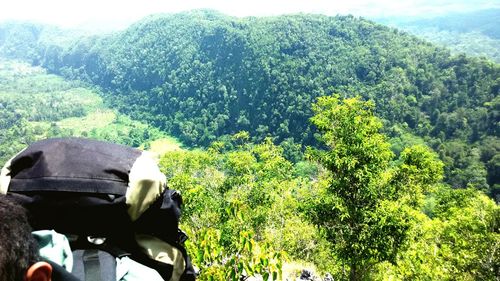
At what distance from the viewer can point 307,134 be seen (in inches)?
3639

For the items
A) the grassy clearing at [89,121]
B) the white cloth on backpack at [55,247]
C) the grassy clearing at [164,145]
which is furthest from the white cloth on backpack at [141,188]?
the grassy clearing at [89,121]

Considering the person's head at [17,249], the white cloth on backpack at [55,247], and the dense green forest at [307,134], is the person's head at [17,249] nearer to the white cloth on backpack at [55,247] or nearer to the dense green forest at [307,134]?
the white cloth on backpack at [55,247]

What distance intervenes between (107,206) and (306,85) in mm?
108554

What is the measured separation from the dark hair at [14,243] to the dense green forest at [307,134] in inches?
97.2

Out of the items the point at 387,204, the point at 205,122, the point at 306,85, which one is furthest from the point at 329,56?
the point at 387,204

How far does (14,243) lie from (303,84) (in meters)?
109

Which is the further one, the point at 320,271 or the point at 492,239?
the point at 320,271

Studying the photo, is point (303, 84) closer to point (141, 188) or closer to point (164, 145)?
point (164, 145)

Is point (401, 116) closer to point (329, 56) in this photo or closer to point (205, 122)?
point (329, 56)

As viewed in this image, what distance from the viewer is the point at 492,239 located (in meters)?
12.3

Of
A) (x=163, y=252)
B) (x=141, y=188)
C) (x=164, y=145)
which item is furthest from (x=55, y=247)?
(x=164, y=145)

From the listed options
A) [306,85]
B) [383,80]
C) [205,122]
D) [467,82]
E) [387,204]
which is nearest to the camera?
[387,204]

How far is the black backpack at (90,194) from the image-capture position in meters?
1.64

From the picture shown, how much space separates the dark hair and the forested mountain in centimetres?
6553
